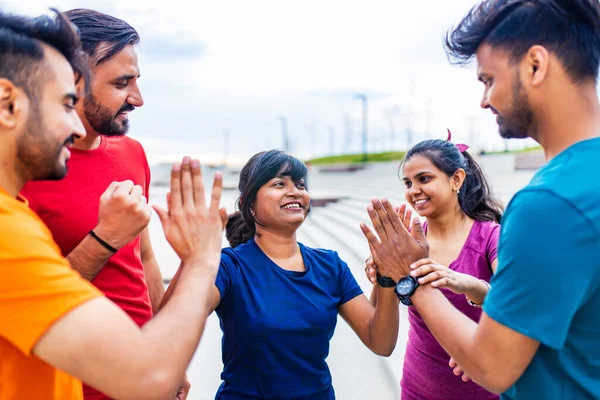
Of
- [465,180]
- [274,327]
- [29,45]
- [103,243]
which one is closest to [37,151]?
[29,45]

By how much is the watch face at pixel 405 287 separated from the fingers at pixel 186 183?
2.14ft

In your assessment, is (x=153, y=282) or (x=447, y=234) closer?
(x=153, y=282)

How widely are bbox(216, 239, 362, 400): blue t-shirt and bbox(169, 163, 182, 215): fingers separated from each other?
62 centimetres

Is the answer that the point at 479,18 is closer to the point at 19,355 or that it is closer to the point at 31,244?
the point at 31,244

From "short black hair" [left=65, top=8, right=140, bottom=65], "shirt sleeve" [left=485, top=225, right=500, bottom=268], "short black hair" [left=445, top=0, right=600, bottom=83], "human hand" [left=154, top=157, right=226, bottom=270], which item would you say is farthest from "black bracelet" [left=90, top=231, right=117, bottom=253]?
"shirt sleeve" [left=485, top=225, right=500, bottom=268]

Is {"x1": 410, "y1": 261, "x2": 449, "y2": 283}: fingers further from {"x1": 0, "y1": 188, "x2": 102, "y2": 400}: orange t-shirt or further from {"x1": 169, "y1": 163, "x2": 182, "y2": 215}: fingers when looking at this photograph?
{"x1": 0, "y1": 188, "x2": 102, "y2": 400}: orange t-shirt

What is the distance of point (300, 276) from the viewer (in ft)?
6.79

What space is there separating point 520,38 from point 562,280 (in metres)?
0.58

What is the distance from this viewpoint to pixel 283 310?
194 cm

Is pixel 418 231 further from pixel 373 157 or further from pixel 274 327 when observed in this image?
pixel 373 157

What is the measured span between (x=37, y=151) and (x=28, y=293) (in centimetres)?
34

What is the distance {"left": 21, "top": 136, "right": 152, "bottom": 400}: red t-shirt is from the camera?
175cm

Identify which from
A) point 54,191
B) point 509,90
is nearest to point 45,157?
point 54,191

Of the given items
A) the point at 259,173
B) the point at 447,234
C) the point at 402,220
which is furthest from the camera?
the point at 447,234
